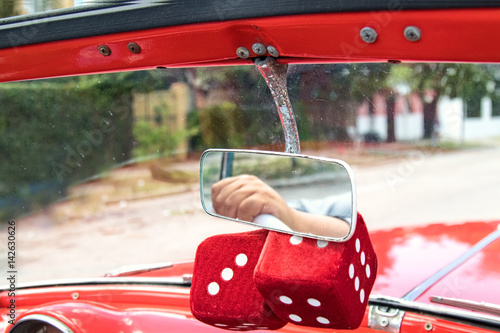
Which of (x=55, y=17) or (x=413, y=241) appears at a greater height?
(x=55, y=17)

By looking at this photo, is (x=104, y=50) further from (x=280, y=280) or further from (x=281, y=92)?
(x=280, y=280)

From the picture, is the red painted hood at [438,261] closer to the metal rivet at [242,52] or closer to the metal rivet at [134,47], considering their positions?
the metal rivet at [242,52]

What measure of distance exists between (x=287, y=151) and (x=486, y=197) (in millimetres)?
8392

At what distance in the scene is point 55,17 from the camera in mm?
1327

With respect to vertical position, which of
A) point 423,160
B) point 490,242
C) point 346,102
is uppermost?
point 346,102

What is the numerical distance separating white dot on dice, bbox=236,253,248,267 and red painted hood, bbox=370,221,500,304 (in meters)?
0.78

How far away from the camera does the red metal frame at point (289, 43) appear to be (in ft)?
3.01

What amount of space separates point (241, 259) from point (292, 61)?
536 mm

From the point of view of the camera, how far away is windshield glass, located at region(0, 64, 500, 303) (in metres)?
2.29

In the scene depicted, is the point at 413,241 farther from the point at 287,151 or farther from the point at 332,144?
the point at 287,151

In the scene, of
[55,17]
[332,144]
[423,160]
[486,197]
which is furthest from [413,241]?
[423,160]

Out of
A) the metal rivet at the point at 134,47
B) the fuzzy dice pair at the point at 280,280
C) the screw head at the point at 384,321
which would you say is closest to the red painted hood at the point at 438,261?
the screw head at the point at 384,321

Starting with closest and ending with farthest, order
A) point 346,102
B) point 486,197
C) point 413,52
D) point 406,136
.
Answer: point 413,52 → point 346,102 → point 406,136 → point 486,197

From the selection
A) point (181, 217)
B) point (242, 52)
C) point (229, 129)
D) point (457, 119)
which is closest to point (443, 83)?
point (457, 119)
